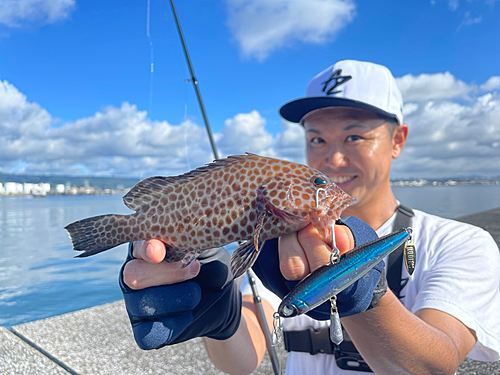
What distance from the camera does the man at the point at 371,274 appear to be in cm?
198

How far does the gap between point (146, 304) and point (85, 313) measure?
4.08 meters

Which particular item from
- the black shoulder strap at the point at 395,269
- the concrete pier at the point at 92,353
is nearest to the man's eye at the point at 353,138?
the black shoulder strap at the point at 395,269

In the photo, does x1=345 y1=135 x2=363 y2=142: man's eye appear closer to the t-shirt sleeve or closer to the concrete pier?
the t-shirt sleeve

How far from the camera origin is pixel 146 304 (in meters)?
2.14

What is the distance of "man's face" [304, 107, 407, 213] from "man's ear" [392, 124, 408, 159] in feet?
0.92

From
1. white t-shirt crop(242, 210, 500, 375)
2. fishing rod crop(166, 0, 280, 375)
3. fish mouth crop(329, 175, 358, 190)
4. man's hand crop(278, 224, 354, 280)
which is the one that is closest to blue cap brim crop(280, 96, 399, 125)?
fish mouth crop(329, 175, 358, 190)

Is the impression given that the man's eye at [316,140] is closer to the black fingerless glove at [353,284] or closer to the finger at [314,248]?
the black fingerless glove at [353,284]

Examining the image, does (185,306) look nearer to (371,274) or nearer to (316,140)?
(371,274)

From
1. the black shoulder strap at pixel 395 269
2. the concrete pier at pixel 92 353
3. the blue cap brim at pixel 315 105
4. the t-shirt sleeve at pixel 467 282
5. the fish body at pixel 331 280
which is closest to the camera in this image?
the fish body at pixel 331 280

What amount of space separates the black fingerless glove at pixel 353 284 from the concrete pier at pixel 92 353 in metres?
2.67

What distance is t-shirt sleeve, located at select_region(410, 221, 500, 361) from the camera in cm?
263

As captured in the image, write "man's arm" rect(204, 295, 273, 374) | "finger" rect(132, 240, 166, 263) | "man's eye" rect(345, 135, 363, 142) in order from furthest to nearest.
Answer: "man's eye" rect(345, 135, 363, 142) < "man's arm" rect(204, 295, 273, 374) < "finger" rect(132, 240, 166, 263)

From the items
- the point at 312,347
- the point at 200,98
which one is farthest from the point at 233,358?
the point at 200,98

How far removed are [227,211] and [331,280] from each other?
0.70m
